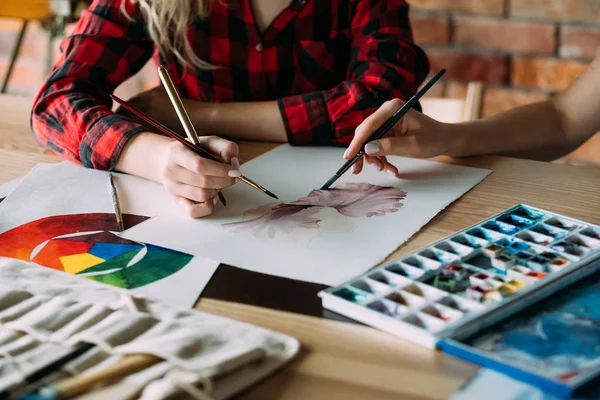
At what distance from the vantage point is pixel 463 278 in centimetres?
53

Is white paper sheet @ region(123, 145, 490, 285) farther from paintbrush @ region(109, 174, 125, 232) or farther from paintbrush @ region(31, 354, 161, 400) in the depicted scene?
paintbrush @ region(31, 354, 161, 400)

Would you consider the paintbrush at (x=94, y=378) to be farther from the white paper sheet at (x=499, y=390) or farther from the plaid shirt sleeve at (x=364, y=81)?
the plaid shirt sleeve at (x=364, y=81)

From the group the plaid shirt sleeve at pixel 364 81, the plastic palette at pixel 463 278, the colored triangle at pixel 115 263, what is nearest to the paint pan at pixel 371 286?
the plastic palette at pixel 463 278

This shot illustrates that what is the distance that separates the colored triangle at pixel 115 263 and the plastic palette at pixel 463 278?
0.60 feet

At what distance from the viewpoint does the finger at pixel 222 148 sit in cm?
74

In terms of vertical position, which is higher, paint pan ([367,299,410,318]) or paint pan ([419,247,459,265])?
paint pan ([419,247,459,265])

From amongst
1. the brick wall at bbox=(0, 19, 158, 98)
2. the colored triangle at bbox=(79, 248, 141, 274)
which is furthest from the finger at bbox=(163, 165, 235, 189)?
the brick wall at bbox=(0, 19, 158, 98)

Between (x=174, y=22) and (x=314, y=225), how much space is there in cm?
48

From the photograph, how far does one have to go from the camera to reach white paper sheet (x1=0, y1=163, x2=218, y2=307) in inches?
22.9

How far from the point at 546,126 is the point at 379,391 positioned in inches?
24.1

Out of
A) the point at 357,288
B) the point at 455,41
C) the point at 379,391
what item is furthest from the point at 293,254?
the point at 455,41

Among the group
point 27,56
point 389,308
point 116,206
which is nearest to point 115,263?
point 116,206

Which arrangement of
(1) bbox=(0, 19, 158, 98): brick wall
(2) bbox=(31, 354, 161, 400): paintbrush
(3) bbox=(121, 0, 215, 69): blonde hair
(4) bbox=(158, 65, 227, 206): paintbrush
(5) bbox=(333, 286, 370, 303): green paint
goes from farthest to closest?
(1) bbox=(0, 19, 158, 98): brick wall
(3) bbox=(121, 0, 215, 69): blonde hair
(4) bbox=(158, 65, 227, 206): paintbrush
(5) bbox=(333, 286, 370, 303): green paint
(2) bbox=(31, 354, 161, 400): paintbrush

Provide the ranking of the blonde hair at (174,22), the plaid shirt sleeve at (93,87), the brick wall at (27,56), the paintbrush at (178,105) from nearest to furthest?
the paintbrush at (178,105) < the plaid shirt sleeve at (93,87) < the blonde hair at (174,22) < the brick wall at (27,56)
